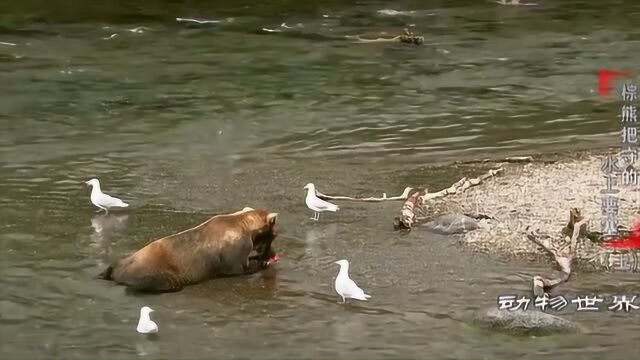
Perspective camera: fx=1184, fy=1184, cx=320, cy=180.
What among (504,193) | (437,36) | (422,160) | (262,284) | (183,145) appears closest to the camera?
(262,284)

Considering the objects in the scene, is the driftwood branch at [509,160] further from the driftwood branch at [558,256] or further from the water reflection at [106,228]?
the water reflection at [106,228]

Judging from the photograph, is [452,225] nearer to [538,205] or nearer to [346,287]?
[538,205]

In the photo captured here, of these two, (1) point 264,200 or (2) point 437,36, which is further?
(2) point 437,36

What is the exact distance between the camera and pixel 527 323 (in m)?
8.63

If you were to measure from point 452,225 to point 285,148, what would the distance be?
4.23 meters

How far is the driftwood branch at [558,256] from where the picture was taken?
9.40 metres

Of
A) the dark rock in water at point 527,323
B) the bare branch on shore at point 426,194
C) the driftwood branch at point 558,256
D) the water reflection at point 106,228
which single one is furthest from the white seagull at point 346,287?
the bare branch on shore at point 426,194

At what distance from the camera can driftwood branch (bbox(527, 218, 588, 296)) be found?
30.8ft

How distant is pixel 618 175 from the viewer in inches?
493

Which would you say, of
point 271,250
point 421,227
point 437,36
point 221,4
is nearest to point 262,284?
point 271,250

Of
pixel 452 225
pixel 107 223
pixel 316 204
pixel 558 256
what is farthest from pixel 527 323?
pixel 107 223

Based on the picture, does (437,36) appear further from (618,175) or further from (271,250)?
(271,250)

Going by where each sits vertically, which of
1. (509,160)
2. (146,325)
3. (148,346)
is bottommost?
(148,346)

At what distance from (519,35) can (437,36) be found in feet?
5.62
